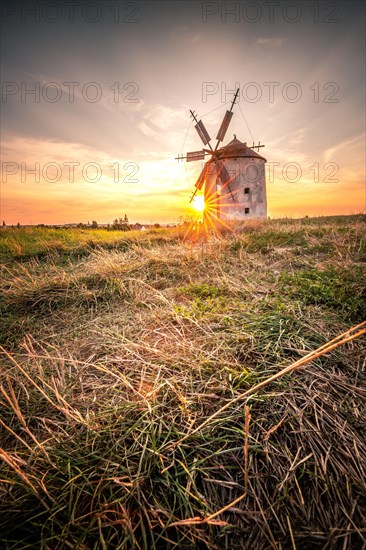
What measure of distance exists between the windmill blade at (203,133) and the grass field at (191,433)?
72.4 feet

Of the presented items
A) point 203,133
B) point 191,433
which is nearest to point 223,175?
point 203,133

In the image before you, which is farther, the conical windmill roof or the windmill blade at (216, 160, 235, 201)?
the windmill blade at (216, 160, 235, 201)

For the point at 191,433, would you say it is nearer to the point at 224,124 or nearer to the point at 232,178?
the point at 232,178

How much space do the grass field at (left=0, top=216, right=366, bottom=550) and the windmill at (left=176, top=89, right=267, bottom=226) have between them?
18.9 meters

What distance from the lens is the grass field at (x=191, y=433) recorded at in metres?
0.91

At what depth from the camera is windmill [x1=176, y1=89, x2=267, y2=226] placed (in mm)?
20469

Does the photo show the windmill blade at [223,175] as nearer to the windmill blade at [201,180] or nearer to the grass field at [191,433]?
the windmill blade at [201,180]

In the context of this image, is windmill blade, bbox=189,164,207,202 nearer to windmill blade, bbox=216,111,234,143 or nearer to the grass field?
windmill blade, bbox=216,111,234,143

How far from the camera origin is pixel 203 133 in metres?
21.2

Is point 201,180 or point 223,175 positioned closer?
point 223,175

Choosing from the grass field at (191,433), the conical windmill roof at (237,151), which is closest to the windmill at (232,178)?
the conical windmill roof at (237,151)

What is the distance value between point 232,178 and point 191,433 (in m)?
21.7

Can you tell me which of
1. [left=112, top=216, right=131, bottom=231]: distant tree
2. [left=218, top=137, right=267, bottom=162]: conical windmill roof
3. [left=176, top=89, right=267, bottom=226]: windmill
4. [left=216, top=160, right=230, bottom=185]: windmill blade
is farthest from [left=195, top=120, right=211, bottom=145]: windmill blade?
[left=112, top=216, right=131, bottom=231]: distant tree

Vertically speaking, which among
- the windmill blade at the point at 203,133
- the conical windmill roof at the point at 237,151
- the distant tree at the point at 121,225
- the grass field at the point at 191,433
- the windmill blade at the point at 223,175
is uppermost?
the windmill blade at the point at 203,133
